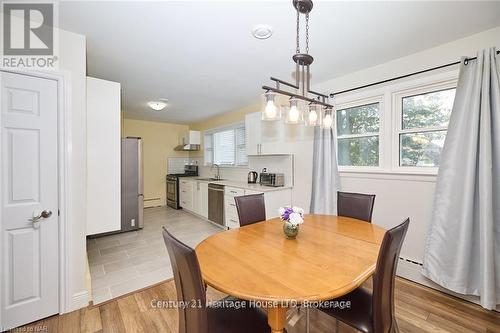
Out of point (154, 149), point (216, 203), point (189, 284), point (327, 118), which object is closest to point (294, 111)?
point (327, 118)

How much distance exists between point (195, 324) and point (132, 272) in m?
2.07

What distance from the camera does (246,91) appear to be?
3.69 meters

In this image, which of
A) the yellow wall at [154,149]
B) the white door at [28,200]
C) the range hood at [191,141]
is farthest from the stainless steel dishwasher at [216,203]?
the white door at [28,200]

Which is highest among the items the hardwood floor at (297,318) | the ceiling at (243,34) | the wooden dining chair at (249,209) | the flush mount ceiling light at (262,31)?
the ceiling at (243,34)

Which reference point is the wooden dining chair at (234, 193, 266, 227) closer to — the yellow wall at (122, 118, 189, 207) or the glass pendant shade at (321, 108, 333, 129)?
the glass pendant shade at (321, 108, 333, 129)

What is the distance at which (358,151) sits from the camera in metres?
3.01

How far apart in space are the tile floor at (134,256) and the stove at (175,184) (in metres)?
1.17

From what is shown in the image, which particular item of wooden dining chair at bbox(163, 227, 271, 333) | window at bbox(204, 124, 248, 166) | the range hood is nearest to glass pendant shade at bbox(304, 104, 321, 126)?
wooden dining chair at bbox(163, 227, 271, 333)

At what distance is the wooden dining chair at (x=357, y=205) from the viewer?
7.12 feet

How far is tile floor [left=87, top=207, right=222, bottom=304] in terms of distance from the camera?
2367 mm

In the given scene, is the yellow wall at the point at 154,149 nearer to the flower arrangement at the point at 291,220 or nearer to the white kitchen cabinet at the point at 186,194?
the white kitchen cabinet at the point at 186,194

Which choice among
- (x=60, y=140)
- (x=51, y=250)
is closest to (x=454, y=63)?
(x=60, y=140)

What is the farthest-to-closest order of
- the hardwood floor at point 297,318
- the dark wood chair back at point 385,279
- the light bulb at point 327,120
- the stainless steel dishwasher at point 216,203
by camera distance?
1. the stainless steel dishwasher at point 216,203
2. the light bulb at point 327,120
3. the hardwood floor at point 297,318
4. the dark wood chair back at point 385,279

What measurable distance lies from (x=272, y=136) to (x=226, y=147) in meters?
1.94
